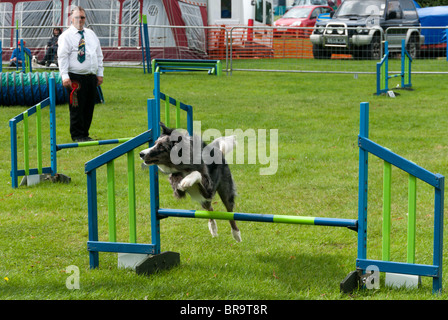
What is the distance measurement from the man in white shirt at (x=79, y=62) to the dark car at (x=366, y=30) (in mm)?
10657

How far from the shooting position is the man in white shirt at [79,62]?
912cm

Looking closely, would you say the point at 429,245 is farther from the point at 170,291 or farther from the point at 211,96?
the point at 211,96

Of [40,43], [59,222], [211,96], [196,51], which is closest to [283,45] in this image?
[196,51]

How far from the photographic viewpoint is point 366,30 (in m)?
20.0

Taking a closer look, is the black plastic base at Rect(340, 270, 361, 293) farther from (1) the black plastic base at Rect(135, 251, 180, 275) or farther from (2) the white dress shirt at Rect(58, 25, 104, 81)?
(2) the white dress shirt at Rect(58, 25, 104, 81)

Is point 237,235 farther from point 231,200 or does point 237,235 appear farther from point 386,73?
point 386,73

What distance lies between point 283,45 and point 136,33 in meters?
5.13

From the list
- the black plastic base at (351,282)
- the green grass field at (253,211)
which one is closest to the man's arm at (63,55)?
the green grass field at (253,211)

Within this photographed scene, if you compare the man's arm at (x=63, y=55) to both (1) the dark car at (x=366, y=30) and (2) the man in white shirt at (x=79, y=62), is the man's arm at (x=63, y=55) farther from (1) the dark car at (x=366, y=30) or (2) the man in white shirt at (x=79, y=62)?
(1) the dark car at (x=366, y=30)

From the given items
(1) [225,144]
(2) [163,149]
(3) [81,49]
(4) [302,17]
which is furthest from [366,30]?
(2) [163,149]

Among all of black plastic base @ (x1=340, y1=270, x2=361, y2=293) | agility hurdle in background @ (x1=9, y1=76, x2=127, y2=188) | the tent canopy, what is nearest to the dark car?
the tent canopy

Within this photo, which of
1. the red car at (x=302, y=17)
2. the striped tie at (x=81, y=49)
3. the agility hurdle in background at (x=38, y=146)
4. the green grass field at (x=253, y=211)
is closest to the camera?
the green grass field at (x=253, y=211)

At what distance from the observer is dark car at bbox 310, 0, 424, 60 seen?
19812 millimetres

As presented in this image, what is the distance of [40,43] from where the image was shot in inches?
863
